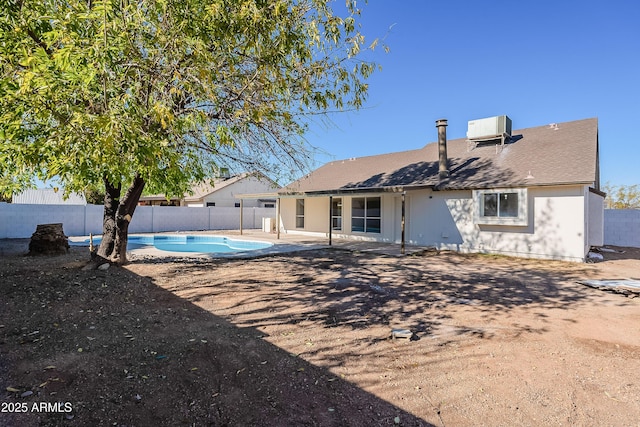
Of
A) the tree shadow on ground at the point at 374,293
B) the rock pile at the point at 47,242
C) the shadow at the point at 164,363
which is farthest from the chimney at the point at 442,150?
the rock pile at the point at 47,242

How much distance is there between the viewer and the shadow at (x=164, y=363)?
8.67 ft

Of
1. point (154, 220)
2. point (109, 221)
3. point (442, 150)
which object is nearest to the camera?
point (109, 221)

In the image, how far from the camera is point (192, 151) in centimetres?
740

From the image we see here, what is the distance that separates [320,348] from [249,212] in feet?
71.8

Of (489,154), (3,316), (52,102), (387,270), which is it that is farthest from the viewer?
(489,154)

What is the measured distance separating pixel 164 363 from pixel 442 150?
44.4 feet

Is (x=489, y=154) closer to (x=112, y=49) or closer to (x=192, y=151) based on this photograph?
(x=192, y=151)

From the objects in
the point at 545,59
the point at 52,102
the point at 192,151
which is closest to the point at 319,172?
the point at 545,59

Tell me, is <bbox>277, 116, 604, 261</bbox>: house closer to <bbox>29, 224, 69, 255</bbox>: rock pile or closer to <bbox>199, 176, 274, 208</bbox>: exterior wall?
<bbox>29, 224, 69, 255</bbox>: rock pile

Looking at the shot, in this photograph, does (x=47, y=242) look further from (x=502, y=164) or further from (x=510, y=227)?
(x=502, y=164)

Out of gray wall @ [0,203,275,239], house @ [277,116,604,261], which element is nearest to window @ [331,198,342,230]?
house @ [277,116,604,261]

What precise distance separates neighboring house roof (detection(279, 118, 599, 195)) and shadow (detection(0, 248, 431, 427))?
15.3ft

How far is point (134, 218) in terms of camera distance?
1991 cm

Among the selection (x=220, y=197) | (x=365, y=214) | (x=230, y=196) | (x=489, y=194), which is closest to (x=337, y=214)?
(x=365, y=214)
